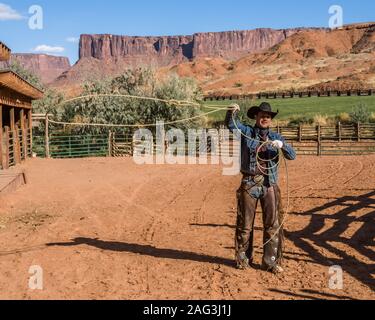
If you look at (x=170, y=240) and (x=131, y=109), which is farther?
(x=131, y=109)

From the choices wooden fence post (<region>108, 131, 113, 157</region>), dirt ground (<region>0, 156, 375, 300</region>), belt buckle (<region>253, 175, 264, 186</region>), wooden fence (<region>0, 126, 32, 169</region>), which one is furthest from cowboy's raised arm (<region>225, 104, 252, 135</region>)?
wooden fence post (<region>108, 131, 113, 157</region>)

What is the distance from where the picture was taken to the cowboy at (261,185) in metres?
5.32

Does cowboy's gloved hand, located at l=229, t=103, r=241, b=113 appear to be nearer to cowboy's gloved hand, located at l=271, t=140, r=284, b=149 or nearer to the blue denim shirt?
the blue denim shirt

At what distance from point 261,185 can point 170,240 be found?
82.1 inches

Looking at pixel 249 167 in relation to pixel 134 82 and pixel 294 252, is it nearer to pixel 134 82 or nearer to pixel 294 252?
pixel 294 252

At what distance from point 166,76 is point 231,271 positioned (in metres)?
22.4

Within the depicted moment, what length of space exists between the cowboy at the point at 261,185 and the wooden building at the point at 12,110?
349 inches

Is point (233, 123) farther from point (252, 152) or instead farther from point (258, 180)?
point (258, 180)

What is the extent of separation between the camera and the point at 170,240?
6945 millimetres

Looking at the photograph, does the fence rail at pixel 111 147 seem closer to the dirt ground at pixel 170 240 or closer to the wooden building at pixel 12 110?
the wooden building at pixel 12 110

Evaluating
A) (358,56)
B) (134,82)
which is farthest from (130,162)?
(358,56)

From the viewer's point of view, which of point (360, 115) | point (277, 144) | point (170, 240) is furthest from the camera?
point (360, 115)

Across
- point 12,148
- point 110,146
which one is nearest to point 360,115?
point 110,146

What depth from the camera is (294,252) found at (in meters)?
6.08
